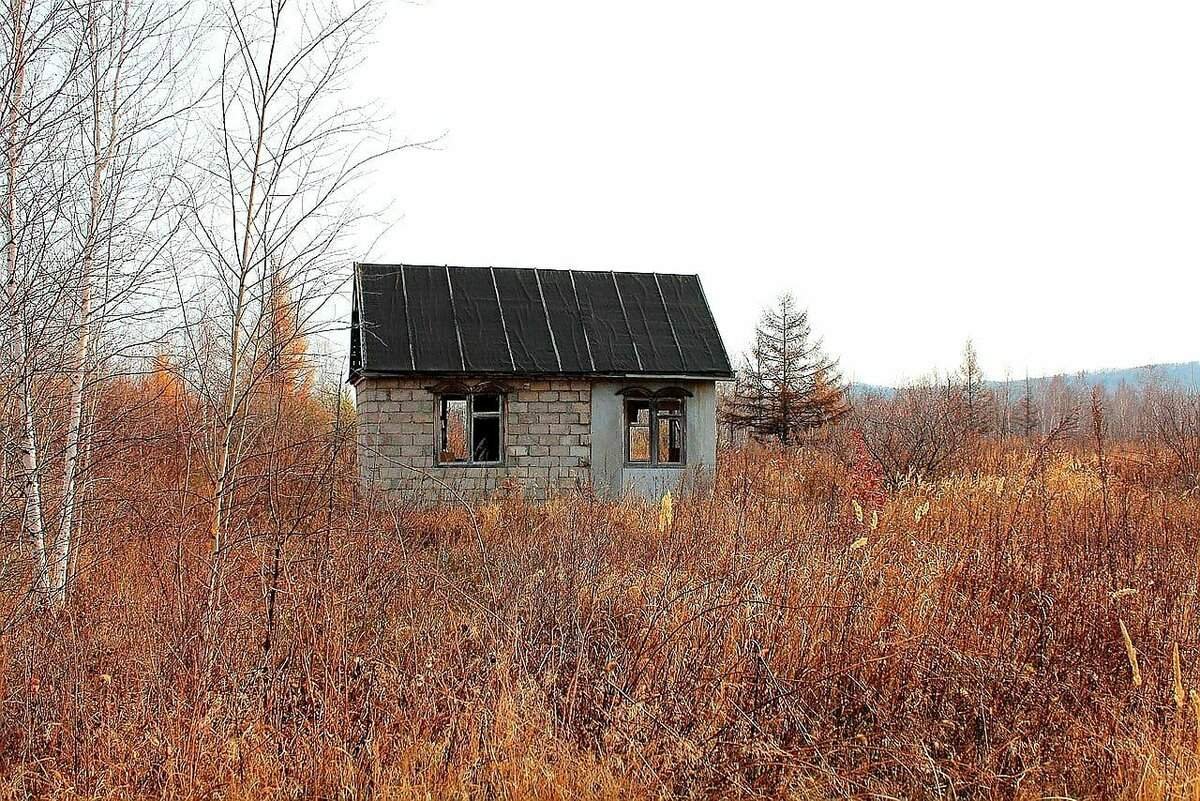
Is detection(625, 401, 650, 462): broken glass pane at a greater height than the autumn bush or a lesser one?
greater

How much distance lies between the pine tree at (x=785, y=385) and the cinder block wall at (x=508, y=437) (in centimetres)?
1694

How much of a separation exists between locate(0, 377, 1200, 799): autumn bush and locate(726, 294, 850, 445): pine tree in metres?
25.8

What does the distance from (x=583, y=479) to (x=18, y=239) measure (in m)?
12.3

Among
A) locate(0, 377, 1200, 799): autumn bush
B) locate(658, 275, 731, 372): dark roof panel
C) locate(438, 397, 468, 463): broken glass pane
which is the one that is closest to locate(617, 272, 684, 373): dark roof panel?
locate(658, 275, 731, 372): dark roof panel

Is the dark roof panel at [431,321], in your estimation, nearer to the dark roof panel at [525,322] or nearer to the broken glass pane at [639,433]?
the dark roof panel at [525,322]

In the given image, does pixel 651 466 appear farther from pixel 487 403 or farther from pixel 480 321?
pixel 480 321

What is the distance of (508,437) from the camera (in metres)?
17.2

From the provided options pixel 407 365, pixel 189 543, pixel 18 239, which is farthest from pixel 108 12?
pixel 407 365

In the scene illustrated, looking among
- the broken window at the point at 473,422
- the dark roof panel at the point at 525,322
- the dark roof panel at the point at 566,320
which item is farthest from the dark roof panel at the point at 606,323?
the broken window at the point at 473,422

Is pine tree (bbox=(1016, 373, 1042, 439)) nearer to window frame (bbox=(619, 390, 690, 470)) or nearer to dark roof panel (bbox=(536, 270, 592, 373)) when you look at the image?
window frame (bbox=(619, 390, 690, 470))

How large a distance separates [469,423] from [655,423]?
12.2ft

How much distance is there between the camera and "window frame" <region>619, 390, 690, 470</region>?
17.7 m

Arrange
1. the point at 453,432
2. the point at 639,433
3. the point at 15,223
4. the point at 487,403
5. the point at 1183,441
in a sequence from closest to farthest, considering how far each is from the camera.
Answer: the point at 15,223
the point at 1183,441
the point at 487,403
the point at 639,433
the point at 453,432

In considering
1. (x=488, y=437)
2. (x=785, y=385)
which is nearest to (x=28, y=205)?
(x=488, y=437)
